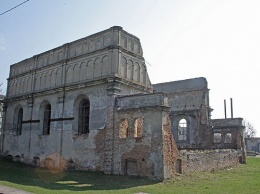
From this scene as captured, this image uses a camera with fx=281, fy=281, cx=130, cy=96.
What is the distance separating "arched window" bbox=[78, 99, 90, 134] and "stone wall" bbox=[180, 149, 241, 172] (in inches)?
259

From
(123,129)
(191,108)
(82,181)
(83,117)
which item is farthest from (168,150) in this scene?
(191,108)

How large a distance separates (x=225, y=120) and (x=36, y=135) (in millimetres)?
18745

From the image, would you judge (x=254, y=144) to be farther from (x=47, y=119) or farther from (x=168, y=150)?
(x=168, y=150)

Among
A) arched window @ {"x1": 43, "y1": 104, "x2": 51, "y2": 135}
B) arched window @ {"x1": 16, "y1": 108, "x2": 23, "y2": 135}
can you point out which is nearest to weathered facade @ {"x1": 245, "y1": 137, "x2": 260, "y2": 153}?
arched window @ {"x1": 16, "y1": 108, "x2": 23, "y2": 135}

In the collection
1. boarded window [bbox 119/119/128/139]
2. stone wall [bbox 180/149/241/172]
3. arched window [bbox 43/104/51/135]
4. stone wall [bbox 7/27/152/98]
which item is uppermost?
stone wall [bbox 7/27/152/98]

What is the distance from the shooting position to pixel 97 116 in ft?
56.1

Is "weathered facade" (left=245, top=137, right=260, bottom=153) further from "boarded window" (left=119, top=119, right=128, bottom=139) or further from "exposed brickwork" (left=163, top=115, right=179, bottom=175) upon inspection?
"boarded window" (left=119, top=119, right=128, bottom=139)

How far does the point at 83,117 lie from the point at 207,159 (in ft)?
28.7

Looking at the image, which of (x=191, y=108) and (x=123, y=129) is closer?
(x=123, y=129)

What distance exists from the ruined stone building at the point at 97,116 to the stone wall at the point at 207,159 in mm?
57

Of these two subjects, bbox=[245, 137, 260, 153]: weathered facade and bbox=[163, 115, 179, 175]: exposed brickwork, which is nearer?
bbox=[163, 115, 179, 175]: exposed brickwork

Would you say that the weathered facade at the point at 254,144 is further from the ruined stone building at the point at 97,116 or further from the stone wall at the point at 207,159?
the stone wall at the point at 207,159

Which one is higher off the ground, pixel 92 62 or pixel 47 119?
pixel 92 62

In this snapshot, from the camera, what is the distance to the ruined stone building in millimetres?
15000
